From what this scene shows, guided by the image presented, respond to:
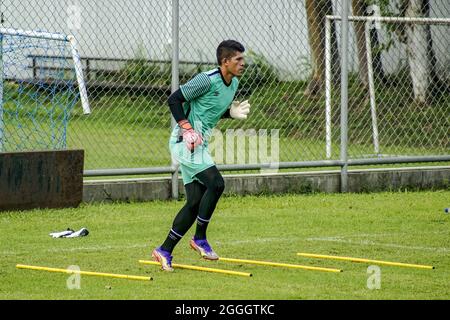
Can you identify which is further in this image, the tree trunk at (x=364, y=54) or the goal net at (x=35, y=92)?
the tree trunk at (x=364, y=54)

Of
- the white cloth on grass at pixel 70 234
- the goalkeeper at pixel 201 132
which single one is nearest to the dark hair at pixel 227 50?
the goalkeeper at pixel 201 132

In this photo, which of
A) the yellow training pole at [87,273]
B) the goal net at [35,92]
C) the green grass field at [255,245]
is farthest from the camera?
the goal net at [35,92]

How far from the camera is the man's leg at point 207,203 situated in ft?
35.5

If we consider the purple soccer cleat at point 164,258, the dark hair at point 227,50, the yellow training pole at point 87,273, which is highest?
the dark hair at point 227,50

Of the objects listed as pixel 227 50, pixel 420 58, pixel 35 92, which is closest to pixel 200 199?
pixel 227 50

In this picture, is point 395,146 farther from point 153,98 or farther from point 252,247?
point 252,247

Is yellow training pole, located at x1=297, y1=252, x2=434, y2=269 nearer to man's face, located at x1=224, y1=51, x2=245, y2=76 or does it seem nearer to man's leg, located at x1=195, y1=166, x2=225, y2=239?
man's leg, located at x1=195, y1=166, x2=225, y2=239

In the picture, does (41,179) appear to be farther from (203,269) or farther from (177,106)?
(203,269)

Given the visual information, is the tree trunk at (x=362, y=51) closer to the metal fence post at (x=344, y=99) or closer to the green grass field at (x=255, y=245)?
the metal fence post at (x=344, y=99)

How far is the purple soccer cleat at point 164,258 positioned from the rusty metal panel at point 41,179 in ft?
11.1

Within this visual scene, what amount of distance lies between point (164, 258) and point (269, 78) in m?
6.77

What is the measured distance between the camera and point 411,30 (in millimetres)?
18625

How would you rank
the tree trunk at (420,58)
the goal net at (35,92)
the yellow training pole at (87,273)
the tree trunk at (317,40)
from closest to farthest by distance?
1. the yellow training pole at (87,273)
2. the goal net at (35,92)
3. the tree trunk at (317,40)
4. the tree trunk at (420,58)

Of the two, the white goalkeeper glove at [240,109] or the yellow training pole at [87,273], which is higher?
the white goalkeeper glove at [240,109]
